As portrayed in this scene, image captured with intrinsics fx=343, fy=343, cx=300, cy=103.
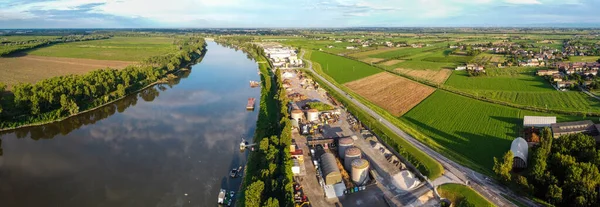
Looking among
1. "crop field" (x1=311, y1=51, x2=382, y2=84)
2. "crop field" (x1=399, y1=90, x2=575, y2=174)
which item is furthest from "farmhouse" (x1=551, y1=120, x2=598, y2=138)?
"crop field" (x1=311, y1=51, x2=382, y2=84)

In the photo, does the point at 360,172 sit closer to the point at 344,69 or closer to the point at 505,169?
the point at 505,169

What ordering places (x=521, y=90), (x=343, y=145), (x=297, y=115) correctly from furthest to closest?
(x=521, y=90)
(x=297, y=115)
(x=343, y=145)

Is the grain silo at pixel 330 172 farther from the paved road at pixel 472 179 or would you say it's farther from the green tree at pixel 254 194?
the paved road at pixel 472 179

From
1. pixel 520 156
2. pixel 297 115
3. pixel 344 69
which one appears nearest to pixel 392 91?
pixel 297 115

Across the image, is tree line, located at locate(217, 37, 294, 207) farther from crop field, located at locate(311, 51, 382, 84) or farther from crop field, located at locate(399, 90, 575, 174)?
crop field, located at locate(311, 51, 382, 84)

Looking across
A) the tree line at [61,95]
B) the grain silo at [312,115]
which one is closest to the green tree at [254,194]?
the grain silo at [312,115]

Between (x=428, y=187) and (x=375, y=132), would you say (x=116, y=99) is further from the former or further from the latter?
(x=428, y=187)
